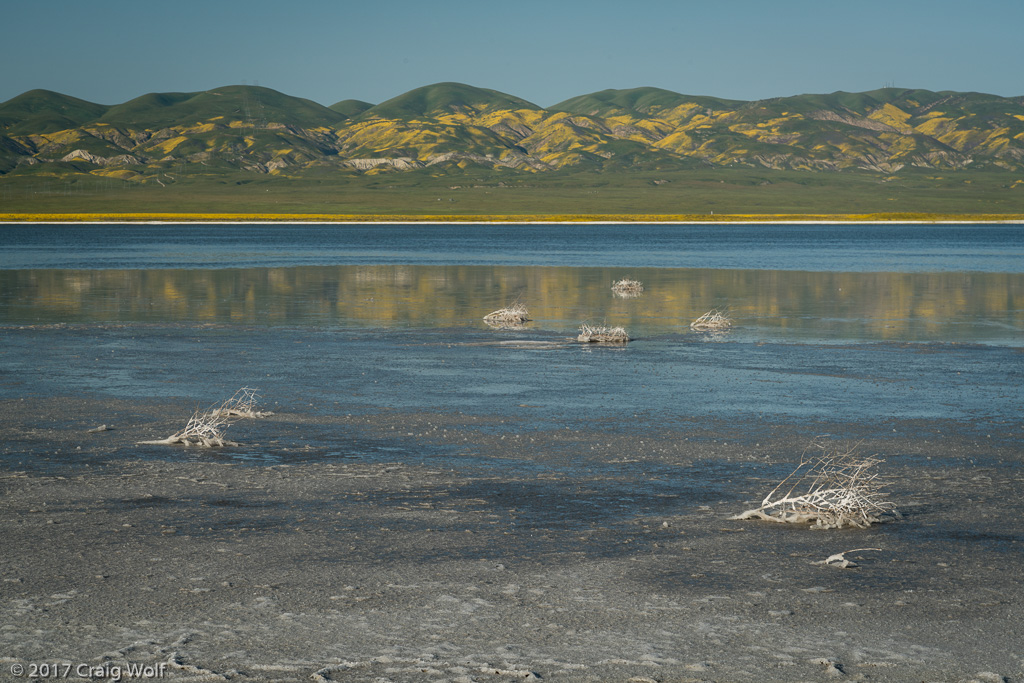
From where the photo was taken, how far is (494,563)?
8242 mm

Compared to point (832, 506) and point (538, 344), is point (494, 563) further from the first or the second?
point (538, 344)

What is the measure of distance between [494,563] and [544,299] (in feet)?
96.0

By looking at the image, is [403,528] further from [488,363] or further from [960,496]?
[488,363]

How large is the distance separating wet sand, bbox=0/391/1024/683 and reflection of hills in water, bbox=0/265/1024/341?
14.8 m

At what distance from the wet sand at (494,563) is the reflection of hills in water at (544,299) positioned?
48.5ft

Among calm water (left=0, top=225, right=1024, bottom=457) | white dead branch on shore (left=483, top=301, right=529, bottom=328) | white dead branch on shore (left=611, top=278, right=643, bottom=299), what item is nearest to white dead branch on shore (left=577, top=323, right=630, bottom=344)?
calm water (left=0, top=225, right=1024, bottom=457)

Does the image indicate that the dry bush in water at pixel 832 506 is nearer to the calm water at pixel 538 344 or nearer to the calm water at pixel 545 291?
the calm water at pixel 538 344

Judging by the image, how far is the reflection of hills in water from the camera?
28.2 m

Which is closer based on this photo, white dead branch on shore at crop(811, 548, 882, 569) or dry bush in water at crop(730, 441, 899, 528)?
white dead branch on shore at crop(811, 548, 882, 569)

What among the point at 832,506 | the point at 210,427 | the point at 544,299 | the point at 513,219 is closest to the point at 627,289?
the point at 544,299

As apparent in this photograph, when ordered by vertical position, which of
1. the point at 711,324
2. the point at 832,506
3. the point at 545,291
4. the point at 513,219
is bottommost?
the point at 513,219

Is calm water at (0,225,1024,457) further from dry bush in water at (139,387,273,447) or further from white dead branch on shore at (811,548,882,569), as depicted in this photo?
→ white dead branch on shore at (811,548,882,569)

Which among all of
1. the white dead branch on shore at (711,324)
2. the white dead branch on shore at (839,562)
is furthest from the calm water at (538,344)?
the white dead branch on shore at (839,562)

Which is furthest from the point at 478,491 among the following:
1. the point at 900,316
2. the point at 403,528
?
the point at 900,316
